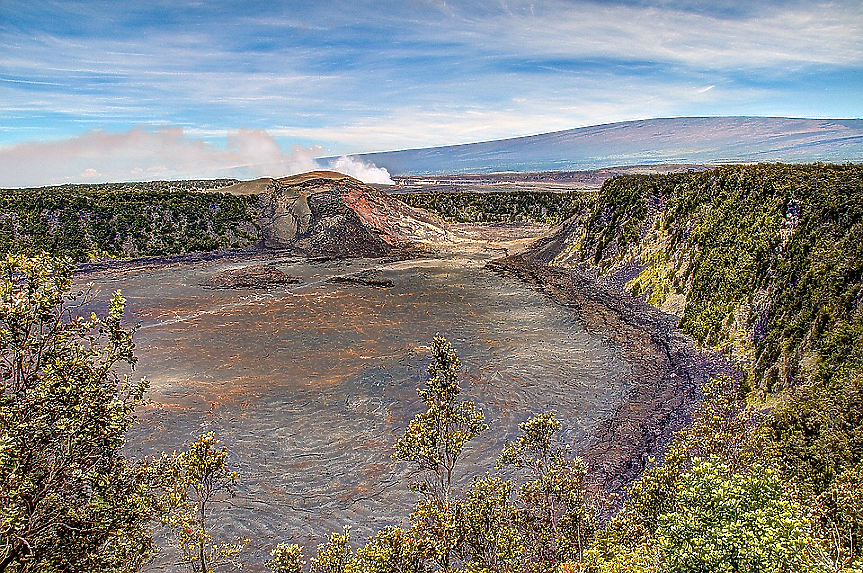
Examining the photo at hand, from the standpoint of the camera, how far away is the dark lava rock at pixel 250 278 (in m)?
50.5

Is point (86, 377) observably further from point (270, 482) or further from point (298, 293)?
point (298, 293)

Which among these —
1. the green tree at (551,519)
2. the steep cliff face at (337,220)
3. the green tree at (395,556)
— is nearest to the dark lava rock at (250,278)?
the steep cliff face at (337,220)

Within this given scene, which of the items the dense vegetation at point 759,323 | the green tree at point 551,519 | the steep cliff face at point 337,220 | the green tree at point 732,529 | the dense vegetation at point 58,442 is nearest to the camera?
the dense vegetation at point 58,442

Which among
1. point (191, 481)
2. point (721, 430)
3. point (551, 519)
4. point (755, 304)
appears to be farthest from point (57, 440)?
point (755, 304)

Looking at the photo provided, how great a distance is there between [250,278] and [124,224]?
2788 cm

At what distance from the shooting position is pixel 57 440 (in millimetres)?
7309

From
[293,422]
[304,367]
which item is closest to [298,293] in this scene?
[304,367]

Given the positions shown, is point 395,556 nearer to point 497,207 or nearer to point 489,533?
point 489,533

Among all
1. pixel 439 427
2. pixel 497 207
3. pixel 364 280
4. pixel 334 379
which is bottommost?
pixel 334 379

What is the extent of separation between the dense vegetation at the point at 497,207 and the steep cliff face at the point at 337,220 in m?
10.2

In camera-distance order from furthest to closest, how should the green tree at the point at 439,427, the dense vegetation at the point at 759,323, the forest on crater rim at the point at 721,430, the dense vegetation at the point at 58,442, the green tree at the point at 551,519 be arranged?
the green tree at the point at 439,427, the green tree at the point at 551,519, the dense vegetation at the point at 759,323, the forest on crater rim at the point at 721,430, the dense vegetation at the point at 58,442

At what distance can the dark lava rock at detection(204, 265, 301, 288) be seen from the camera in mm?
50466

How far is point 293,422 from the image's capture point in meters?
23.7

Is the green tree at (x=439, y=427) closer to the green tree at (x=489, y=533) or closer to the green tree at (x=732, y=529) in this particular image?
the green tree at (x=489, y=533)
